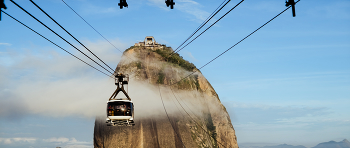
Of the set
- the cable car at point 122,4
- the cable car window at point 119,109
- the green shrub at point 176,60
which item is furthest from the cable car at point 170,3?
the green shrub at point 176,60

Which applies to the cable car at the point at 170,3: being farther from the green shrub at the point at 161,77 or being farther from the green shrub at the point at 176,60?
the green shrub at the point at 176,60

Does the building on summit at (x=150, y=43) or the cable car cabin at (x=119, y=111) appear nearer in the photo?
the cable car cabin at (x=119, y=111)

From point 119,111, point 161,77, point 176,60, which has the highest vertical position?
point 176,60

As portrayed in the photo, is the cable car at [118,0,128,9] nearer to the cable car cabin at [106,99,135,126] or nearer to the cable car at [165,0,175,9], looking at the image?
the cable car at [165,0,175,9]

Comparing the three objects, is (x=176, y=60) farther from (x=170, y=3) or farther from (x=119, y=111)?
(x=170, y=3)

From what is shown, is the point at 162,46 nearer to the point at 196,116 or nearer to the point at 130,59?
the point at 130,59

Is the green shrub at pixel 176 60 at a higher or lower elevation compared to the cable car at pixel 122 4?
higher

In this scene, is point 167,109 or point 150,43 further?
point 150,43

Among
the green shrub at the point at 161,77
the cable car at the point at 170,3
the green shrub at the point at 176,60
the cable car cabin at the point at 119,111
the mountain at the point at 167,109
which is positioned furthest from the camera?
the green shrub at the point at 176,60

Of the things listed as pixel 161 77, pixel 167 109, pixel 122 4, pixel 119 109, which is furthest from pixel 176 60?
pixel 122 4
